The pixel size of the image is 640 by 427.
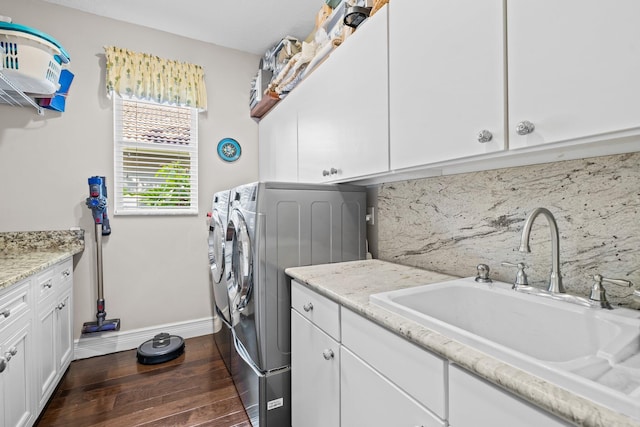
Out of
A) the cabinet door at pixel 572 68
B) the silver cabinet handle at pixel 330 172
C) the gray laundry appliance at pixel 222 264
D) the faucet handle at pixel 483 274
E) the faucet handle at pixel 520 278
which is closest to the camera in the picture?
the cabinet door at pixel 572 68

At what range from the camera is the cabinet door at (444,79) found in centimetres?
88

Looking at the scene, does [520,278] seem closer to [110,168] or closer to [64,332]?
[64,332]

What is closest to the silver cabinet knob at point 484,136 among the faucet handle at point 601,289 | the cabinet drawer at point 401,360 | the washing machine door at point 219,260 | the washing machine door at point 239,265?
the faucet handle at point 601,289

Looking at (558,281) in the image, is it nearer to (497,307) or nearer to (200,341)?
(497,307)

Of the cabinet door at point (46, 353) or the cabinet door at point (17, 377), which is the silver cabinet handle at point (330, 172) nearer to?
the cabinet door at point (17, 377)

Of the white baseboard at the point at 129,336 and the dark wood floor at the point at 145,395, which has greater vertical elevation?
the white baseboard at the point at 129,336

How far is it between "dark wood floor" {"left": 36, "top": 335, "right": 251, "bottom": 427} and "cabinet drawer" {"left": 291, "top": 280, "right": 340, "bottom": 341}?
2.73 ft

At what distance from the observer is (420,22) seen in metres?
1.10

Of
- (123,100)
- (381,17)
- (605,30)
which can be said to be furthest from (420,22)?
(123,100)

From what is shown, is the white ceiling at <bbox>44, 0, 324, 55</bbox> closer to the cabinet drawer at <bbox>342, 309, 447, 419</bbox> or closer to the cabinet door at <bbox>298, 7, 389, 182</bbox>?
the cabinet door at <bbox>298, 7, 389, 182</bbox>

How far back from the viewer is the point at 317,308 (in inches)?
51.0

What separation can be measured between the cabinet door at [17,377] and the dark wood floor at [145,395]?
0.32 m

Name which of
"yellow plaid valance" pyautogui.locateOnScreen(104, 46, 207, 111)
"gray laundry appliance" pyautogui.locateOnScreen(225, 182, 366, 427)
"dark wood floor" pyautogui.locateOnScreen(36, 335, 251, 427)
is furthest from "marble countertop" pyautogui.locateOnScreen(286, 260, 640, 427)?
"yellow plaid valance" pyautogui.locateOnScreen(104, 46, 207, 111)

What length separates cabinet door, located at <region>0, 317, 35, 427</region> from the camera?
1267 mm
